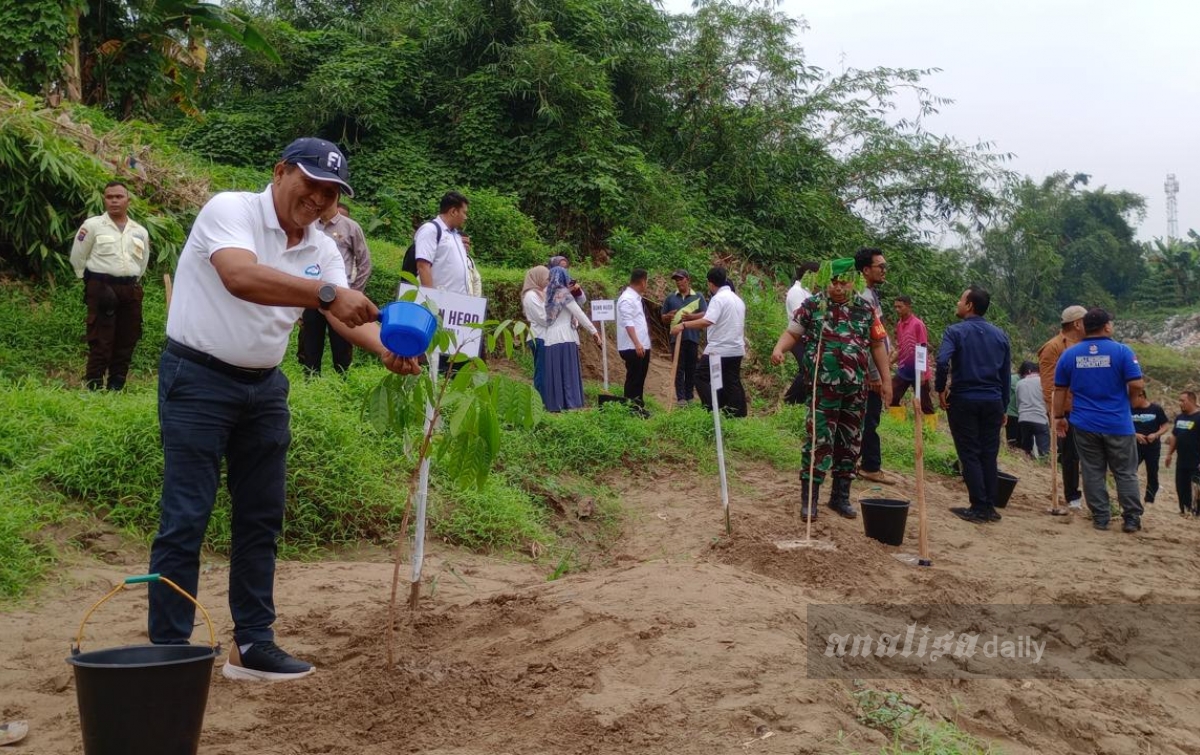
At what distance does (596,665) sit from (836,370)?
3839 mm

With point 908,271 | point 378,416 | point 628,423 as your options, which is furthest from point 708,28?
point 378,416

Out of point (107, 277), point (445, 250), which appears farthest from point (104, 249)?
point (445, 250)

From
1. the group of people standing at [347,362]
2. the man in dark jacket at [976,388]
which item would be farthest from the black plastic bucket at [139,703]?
the man in dark jacket at [976,388]

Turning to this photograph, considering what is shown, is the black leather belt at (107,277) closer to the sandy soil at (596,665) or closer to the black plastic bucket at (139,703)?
the sandy soil at (596,665)

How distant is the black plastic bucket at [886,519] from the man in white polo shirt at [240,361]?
168 inches

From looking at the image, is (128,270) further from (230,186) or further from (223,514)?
(230,186)

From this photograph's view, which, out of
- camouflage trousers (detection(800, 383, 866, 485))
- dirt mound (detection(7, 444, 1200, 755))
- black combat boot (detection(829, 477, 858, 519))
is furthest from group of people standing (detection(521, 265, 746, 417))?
dirt mound (detection(7, 444, 1200, 755))

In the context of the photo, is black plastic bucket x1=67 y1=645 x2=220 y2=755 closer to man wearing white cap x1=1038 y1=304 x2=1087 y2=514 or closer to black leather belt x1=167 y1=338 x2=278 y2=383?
black leather belt x1=167 y1=338 x2=278 y2=383

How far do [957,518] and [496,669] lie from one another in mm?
5795

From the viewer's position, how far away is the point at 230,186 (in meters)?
13.1

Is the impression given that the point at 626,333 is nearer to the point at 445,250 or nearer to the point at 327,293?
the point at 445,250

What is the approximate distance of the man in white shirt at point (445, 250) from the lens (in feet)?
23.6

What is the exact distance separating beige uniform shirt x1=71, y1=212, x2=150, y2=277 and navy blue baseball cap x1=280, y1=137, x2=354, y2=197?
17.2ft

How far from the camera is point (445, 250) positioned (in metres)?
7.33
